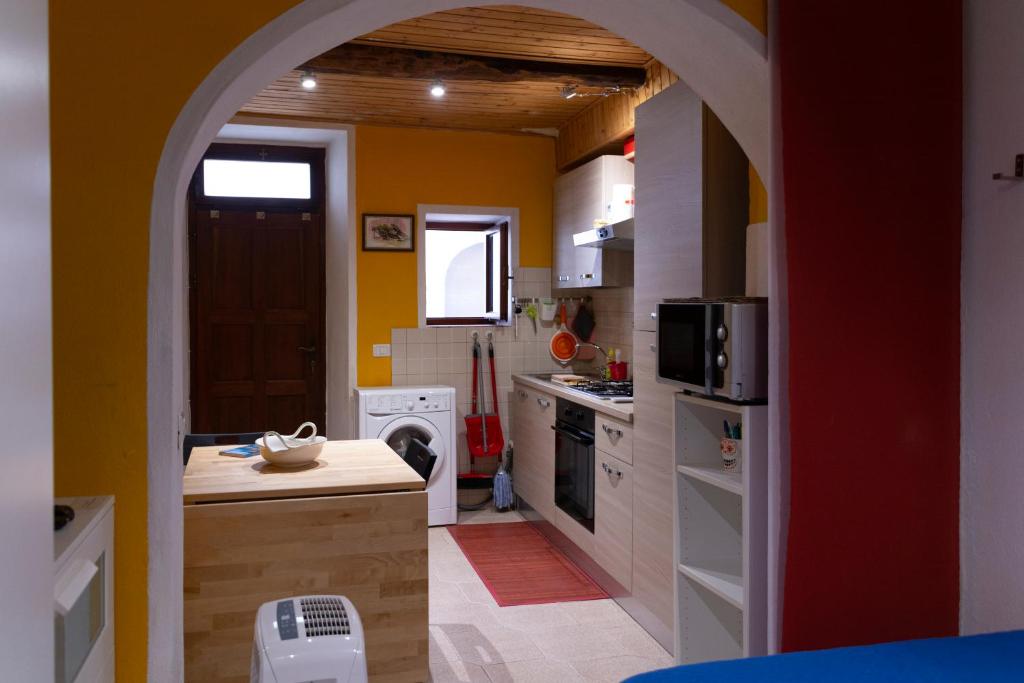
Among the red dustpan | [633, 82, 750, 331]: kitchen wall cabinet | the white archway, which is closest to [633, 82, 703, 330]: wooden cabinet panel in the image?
[633, 82, 750, 331]: kitchen wall cabinet

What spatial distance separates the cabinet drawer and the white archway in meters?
1.75

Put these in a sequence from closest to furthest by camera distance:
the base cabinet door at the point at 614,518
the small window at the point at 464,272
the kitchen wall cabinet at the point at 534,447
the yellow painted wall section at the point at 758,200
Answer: the yellow painted wall section at the point at 758,200
the base cabinet door at the point at 614,518
the kitchen wall cabinet at the point at 534,447
the small window at the point at 464,272

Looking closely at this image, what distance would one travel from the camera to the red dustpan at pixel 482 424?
5582mm

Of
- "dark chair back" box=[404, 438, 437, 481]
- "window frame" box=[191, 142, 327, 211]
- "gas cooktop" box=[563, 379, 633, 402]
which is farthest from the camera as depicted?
"window frame" box=[191, 142, 327, 211]

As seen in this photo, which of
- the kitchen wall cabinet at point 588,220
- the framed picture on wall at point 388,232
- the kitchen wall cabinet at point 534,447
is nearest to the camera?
the kitchen wall cabinet at point 588,220

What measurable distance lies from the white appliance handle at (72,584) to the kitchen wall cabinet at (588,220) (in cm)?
359

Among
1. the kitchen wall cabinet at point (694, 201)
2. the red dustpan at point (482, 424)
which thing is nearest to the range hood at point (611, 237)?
the kitchen wall cabinet at point (694, 201)

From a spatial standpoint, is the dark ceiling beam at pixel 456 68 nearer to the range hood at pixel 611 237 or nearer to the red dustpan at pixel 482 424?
the range hood at pixel 611 237

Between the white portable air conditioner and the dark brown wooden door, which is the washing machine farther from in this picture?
the white portable air conditioner

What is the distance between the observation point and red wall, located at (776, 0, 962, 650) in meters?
2.11

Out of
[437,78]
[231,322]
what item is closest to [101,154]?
[437,78]

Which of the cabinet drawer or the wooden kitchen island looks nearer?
the wooden kitchen island

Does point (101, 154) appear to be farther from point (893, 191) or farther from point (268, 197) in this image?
point (268, 197)

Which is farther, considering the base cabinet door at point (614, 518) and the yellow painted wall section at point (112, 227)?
the base cabinet door at point (614, 518)
